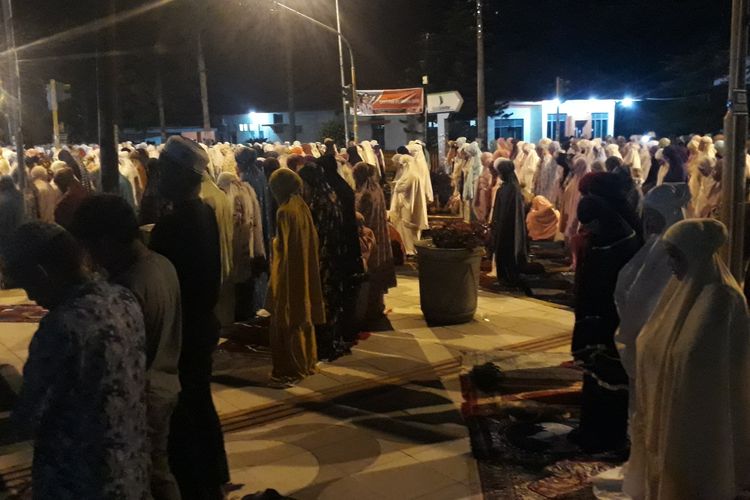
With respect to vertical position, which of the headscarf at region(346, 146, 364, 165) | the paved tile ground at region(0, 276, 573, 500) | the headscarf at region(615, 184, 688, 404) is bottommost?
the paved tile ground at region(0, 276, 573, 500)

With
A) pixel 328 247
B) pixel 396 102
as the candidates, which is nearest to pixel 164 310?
pixel 328 247

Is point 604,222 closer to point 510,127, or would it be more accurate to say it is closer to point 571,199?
point 571,199

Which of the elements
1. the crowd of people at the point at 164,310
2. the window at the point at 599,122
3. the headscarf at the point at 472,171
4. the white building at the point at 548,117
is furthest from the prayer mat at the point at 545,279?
the window at the point at 599,122

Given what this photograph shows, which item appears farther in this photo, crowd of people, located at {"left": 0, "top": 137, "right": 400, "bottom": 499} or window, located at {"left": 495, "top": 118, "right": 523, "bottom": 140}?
window, located at {"left": 495, "top": 118, "right": 523, "bottom": 140}

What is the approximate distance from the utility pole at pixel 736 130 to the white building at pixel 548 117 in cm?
2833

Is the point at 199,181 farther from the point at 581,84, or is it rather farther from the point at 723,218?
the point at 581,84

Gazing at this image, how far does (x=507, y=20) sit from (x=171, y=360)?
4485 cm

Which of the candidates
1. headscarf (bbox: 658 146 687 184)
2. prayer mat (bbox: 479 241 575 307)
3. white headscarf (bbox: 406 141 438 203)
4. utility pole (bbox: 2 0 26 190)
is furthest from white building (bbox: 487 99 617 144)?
utility pole (bbox: 2 0 26 190)

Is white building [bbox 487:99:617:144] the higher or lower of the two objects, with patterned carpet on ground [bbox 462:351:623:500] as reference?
higher

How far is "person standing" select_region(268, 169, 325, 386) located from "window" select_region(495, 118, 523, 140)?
30318 mm

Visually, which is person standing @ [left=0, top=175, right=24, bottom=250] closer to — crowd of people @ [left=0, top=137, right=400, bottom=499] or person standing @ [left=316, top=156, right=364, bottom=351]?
crowd of people @ [left=0, top=137, right=400, bottom=499]

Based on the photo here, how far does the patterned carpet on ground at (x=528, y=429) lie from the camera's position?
4984 millimetres

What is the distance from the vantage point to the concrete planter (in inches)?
340

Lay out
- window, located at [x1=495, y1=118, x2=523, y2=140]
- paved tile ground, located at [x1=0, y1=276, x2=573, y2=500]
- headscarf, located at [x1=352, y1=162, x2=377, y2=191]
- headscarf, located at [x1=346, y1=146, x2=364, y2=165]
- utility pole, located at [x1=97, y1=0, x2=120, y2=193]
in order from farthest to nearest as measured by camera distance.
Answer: window, located at [x1=495, y1=118, x2=523, y2=140]
headscarf, located at [x1=346, y1=146, x2=364, y2=165]
headscarf, located at [x1=352, y1=162, x2=377, y2=191]
utility pole, located at [x1=97, y1=0, x2=120, y2=193]
paved tile ground, located at [x1=0, y1=276, x2=573, y2=500]
